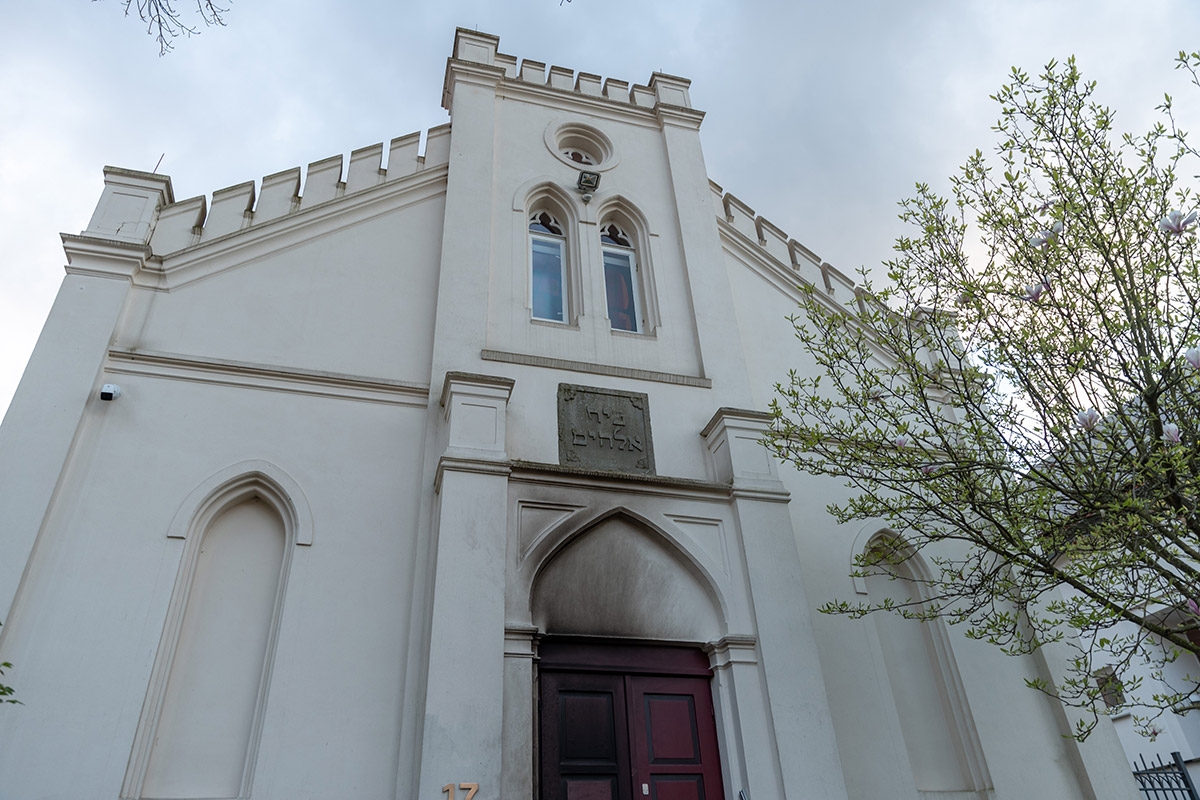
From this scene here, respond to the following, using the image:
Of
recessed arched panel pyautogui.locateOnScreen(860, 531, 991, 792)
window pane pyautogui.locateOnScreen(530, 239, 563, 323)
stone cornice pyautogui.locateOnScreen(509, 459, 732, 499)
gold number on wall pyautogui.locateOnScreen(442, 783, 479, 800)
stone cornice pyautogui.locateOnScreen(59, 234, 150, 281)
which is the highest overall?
window pane pyautogui.locateOnScreen(530, 239, 563, 323)

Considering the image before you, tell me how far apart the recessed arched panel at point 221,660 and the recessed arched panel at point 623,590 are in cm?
259

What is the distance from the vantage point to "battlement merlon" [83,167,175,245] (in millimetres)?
9180

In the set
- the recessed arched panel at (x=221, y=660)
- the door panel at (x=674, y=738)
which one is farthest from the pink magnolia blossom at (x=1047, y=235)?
the recessed arched panel at (x=221, y=660)

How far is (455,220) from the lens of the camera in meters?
10.5

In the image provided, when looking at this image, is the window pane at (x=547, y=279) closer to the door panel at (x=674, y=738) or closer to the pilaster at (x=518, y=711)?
the pilaster at (x=518, y=711)

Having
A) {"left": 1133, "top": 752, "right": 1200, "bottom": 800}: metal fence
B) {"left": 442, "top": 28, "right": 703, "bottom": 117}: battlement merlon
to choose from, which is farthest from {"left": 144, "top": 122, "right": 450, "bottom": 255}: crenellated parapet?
{"left": 1133, "top": 752, "right": 1200, "bottom": 800}: metal fence

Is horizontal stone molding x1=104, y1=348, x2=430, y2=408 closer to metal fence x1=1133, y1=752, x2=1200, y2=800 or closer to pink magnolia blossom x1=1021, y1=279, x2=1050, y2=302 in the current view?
pink magnolia blossom x1=1021, y1=279, x2=1050, y2=302

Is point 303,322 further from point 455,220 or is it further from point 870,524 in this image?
point 870,524

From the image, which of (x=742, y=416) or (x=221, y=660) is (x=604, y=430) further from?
(x=221, y=660)

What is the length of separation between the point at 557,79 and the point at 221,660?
10.0 m

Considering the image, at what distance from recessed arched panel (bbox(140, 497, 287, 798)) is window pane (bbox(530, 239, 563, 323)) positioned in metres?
4.19

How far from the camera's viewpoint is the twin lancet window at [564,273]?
10633 millimetres

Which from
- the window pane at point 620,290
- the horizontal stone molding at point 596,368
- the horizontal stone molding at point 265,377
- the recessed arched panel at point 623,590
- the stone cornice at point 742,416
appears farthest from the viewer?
the window pane at point 620,290

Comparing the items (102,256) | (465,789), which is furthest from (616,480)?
(102,256)
